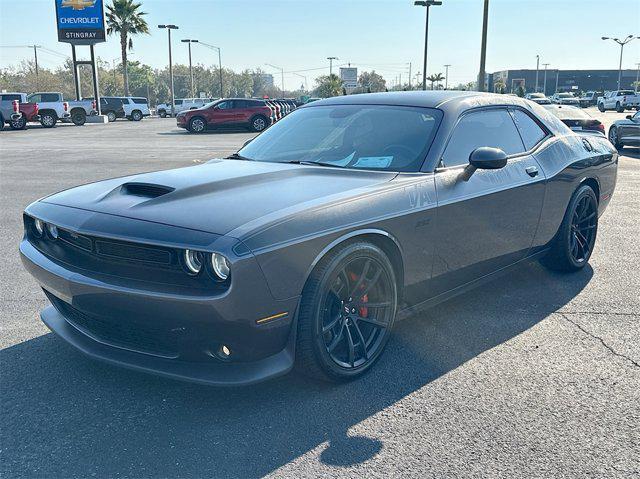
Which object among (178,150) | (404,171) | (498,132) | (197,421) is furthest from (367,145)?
(178,150)

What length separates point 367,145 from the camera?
397 cm

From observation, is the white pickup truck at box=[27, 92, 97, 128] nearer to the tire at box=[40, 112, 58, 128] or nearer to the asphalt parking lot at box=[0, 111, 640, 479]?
the tire at box=[40, 112, 58, 128]

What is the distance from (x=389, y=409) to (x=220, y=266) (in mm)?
1112

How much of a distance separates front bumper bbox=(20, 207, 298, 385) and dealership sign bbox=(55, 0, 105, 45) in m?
39.9

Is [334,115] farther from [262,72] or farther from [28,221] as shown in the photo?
[262,72]

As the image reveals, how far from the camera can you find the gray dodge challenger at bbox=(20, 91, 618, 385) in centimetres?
271

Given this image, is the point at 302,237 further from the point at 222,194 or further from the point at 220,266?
the point at 222,194

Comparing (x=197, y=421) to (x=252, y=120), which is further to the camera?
(x=252, y=120)

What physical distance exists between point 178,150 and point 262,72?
165m

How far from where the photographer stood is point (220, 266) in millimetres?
2682

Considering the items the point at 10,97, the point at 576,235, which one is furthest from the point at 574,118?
the point at 10,97

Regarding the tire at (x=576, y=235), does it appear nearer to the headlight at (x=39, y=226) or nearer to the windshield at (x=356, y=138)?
the windshield at (x=356, y=138)

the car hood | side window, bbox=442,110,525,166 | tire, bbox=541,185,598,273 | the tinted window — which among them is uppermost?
the tinted window

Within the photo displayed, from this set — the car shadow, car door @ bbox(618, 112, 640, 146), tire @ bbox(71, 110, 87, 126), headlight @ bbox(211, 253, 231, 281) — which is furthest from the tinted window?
headlight @ bbox(211, 253, 231, 281)
